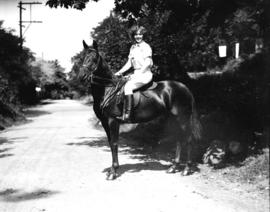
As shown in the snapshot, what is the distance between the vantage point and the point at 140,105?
9.66m

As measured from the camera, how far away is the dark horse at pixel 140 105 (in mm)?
9156

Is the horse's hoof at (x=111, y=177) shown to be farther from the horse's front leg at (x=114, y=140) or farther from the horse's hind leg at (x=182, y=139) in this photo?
the horse's hind leg at (x=182, y=139)

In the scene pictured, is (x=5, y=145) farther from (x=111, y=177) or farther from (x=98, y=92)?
(x=111, y=177)

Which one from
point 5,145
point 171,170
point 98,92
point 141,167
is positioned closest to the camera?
point 98,92

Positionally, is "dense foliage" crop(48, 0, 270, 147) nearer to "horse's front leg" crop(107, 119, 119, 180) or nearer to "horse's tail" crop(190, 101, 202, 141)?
"horse's tail" crop(190, 101, 202, 141)

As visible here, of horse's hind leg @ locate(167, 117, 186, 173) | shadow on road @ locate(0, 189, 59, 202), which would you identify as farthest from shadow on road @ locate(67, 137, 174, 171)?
shadow on road @ locate(0, 189, 59, 202)

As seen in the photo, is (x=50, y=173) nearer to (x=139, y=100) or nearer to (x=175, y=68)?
(x=139, y=100)

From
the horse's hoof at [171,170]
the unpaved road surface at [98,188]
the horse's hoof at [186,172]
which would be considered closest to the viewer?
the unpaved road surface at [98,188]

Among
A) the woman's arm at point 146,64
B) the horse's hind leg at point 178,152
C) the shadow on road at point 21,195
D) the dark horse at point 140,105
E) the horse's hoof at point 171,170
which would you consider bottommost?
the shadow on road at point 21,195

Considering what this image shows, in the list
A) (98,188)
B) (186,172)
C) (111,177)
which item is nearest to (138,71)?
(111,177)

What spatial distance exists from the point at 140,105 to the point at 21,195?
3.16m

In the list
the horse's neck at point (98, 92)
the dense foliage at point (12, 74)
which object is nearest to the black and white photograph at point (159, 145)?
the horse's neck at point (98, 92)

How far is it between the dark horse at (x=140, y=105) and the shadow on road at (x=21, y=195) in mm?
1548

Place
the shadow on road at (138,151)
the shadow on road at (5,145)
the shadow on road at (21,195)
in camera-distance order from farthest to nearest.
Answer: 1. the shadow on road at (5,145)
2. the shadow on road at (138,151)
3. the shadow on road at (21,195)
